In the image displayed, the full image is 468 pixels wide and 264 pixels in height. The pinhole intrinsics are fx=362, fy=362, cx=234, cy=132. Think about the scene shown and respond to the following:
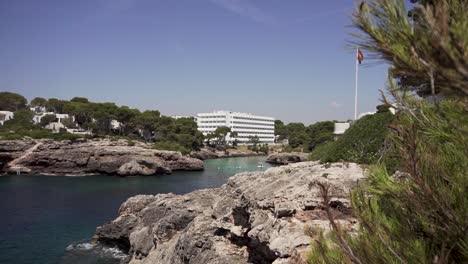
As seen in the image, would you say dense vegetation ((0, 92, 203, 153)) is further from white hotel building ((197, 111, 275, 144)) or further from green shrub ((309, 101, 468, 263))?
green shrub ((309, 101, 468, 263))

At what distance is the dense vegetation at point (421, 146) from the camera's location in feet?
8.83

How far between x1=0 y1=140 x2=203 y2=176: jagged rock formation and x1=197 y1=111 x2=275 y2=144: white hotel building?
Result: 2918 inches

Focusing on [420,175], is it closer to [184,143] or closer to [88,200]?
[88,200]

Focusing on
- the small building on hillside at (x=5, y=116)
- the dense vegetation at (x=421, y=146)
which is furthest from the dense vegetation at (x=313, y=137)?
the dense vegetation at (x=421, y=146)

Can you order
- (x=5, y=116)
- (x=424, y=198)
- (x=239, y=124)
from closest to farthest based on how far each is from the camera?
1. (x=424, y=198)
2. (x=5, y=116)
3. (x=239, y=124)

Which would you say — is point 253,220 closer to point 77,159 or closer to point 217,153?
point 77,159

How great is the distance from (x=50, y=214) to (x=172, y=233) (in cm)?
1998

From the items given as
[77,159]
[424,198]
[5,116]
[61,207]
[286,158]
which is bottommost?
[61,207]

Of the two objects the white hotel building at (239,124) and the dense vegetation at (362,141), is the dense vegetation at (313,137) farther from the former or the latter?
the dense vegetation at (362,141)

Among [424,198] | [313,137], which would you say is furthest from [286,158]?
[424,198]

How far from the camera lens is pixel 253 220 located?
12.1m

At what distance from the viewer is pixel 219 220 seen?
583 inches

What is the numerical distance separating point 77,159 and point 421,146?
67717mm

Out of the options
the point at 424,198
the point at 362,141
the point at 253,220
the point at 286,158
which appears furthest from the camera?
the point at 286,158
